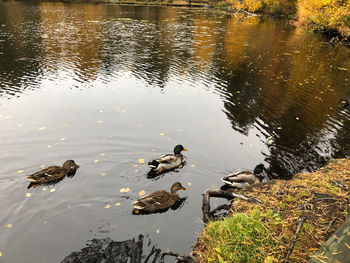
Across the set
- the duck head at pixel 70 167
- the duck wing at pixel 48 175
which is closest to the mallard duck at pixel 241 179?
the duck head at pixel 70 167

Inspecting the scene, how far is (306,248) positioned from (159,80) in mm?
13737

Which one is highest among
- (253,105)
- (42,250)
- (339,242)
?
(339,242)

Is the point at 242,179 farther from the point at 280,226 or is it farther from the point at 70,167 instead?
the point at 70,167

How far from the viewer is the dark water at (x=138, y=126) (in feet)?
19.6

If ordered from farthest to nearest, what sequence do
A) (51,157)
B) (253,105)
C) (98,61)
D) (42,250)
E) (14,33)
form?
(14,33)
(98,61)
(253,105)
(51,157)
(42,250)

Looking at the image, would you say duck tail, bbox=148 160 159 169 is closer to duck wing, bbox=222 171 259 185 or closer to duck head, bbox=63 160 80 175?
duck wing, bbox=222 171 259 185

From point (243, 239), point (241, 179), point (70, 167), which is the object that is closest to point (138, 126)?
point (70, 167)

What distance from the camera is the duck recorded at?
684cm

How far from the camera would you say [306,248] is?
394cm

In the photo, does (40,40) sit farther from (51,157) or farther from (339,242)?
(339,242)

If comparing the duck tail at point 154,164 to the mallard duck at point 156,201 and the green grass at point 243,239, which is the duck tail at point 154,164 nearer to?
the mallard duck at point 156,201

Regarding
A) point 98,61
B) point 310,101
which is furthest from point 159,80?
point 310,101

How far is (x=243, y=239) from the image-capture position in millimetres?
4223

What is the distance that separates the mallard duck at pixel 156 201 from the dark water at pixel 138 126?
247mm
